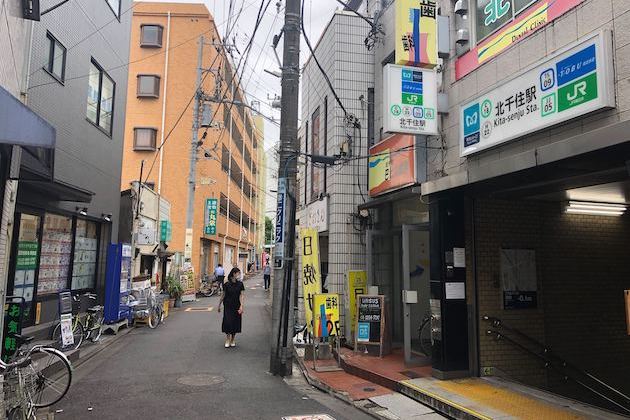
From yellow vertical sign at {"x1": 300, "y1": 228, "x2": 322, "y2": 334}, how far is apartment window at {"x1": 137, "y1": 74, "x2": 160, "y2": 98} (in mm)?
22946

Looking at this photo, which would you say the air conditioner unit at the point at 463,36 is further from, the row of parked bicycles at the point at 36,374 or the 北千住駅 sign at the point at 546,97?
the row of parked bicycles at the point at 36,374

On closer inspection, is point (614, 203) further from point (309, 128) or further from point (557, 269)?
point (309, 128)

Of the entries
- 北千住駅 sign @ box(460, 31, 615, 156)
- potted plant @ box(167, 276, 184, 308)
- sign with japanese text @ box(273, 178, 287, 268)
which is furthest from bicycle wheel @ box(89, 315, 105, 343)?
北千住駅 sign @ box(460, 31, 615, 156)

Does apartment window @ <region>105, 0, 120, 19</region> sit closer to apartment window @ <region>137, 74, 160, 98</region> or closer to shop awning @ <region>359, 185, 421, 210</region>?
shop awning @ <region>359, 185, 421, 210</region>

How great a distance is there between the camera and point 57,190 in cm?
1004

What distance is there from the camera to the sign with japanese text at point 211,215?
30.1 metres

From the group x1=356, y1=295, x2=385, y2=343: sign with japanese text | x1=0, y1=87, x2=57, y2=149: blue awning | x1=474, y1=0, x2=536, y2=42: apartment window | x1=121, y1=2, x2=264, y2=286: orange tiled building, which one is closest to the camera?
x1=0, y1=87, x2=57, y2=149: blue awning

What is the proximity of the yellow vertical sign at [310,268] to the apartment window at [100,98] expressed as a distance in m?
6.95

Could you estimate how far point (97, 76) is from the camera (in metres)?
13.5

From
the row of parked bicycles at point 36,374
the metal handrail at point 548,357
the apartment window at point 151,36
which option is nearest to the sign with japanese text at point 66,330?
the row of parked bicycles at point 36,374

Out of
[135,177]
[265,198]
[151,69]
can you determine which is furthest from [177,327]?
[265,198]

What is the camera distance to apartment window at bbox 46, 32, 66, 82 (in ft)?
34.6

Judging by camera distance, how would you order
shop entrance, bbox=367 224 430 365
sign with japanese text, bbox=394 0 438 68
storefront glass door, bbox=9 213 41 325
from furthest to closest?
1. shop entrance, bbox=367 224 430 365
2. storefront glass door, bbox=9 213 41 325
3. sign with japanese text, bbox=394 0 438 68

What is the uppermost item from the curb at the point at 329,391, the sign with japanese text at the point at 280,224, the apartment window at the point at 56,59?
the apartment window at the point at 56,59
